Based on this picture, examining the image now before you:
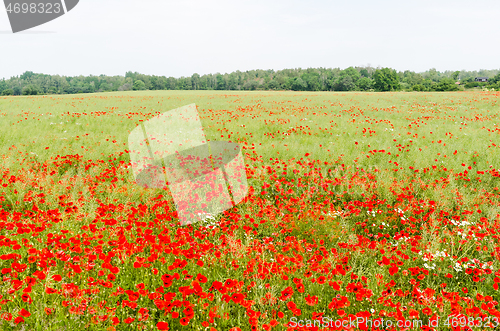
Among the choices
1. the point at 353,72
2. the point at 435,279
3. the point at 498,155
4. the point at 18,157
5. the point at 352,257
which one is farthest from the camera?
the point at 353,72

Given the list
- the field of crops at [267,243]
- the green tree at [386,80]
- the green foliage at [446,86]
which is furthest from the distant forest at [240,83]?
the field of crops at [267,243]

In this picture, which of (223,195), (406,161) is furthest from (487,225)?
(223,195)

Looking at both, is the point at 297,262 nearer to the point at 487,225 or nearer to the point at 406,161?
the point at 487,225

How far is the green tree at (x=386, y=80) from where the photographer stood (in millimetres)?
80750

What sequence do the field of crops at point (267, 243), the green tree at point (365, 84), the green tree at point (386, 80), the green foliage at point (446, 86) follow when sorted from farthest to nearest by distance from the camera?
the green tree at point (365, 84), the green tree at point (386, 80), the green foliage at point (446, 86), the field of crops at point (267, 243)

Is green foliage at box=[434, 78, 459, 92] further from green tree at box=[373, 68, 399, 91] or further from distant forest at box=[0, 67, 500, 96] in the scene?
green tree at box=[373, 68, 399, 91]

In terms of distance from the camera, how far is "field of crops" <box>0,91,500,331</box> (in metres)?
2.38

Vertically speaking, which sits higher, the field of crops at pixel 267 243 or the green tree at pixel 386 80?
the field of crops at pixel 267 243

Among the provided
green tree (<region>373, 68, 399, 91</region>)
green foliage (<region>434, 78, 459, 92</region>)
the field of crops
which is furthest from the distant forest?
the field of crops

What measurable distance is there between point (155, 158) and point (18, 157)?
3588 mm

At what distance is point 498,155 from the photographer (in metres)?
7.63

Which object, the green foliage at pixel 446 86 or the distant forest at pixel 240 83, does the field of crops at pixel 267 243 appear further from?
the distant forest at pixel 240 83

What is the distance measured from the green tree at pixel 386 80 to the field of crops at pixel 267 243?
266 ft

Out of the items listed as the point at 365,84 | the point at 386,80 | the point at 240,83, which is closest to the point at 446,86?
the point at 386,80
